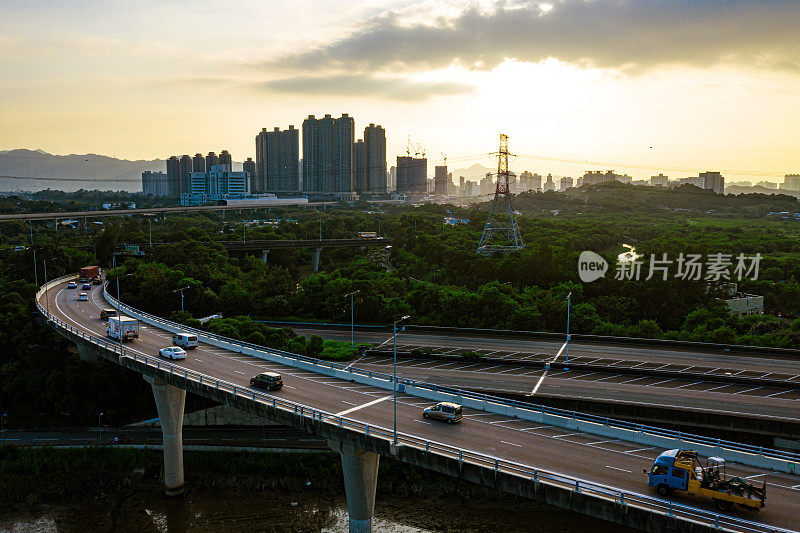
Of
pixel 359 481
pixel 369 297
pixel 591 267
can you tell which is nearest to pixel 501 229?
pixel 591 267

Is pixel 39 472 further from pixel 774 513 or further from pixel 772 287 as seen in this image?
pixel 772 287

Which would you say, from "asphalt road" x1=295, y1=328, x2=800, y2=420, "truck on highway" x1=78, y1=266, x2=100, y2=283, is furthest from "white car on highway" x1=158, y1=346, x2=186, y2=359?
"truck on highway" x1=78, y1=266, x2=100, y2=283

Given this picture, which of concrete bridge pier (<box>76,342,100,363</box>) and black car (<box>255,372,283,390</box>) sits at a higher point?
black car (<box>255,372,283,390</box>)

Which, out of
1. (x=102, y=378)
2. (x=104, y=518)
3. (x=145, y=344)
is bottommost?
(x=104, y=518)

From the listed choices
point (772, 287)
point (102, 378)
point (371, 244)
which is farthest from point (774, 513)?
point (371, 244)

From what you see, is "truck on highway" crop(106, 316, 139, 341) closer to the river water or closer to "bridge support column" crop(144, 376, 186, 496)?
"bridge support column" crop(144, 376, 186, 496)
